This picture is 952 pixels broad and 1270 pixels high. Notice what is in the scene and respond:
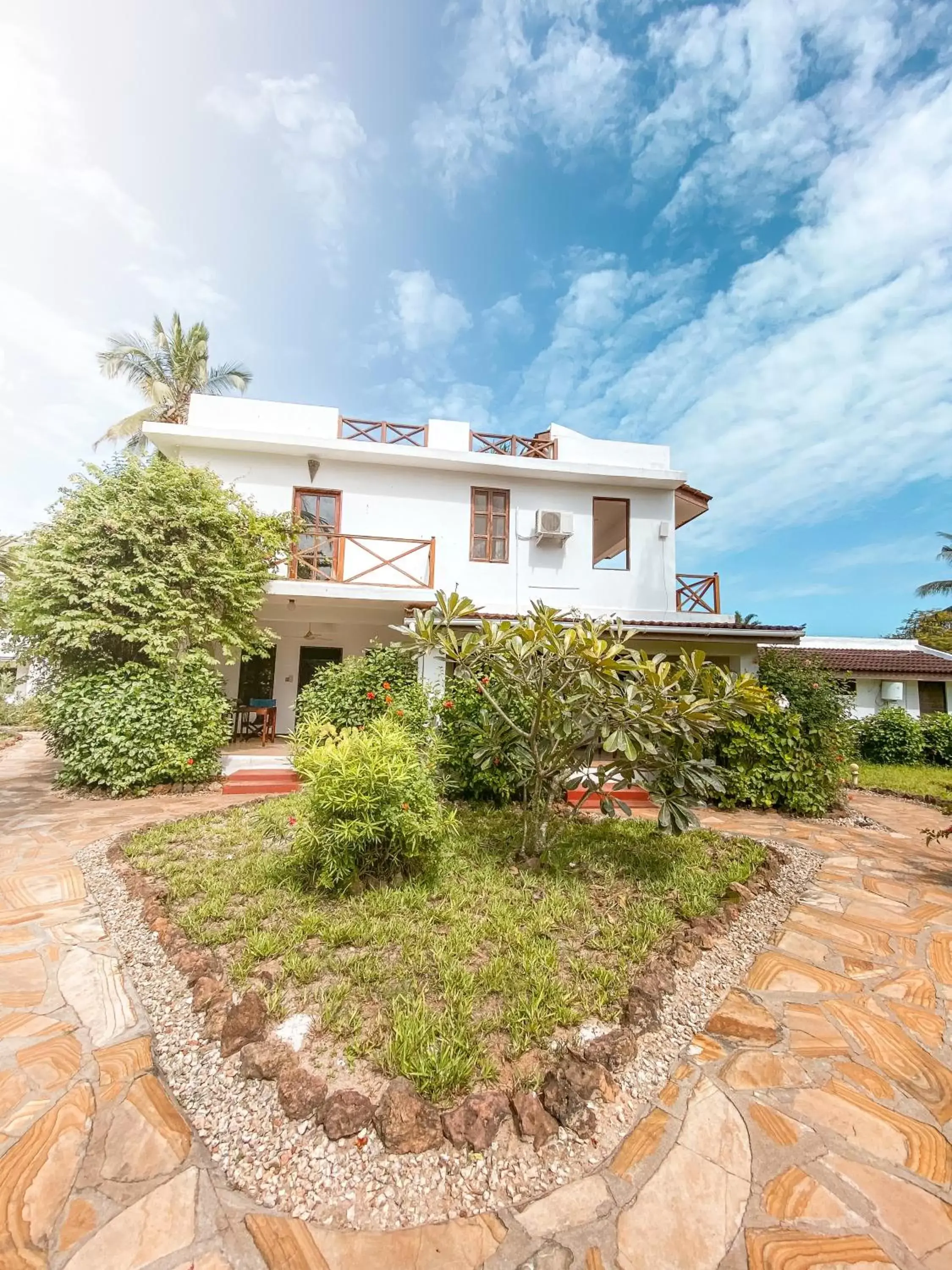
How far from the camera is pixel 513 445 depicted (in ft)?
37.3

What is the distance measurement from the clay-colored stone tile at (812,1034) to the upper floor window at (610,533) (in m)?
8.99

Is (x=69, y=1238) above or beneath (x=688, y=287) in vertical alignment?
beneath

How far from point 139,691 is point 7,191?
287 inches

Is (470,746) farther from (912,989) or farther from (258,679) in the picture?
(258,679)

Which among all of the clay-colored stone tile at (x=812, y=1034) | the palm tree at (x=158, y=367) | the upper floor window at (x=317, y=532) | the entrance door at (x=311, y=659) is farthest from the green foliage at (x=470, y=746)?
the palm tree at (x=158, y=367)

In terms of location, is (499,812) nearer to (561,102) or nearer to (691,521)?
(691,521)

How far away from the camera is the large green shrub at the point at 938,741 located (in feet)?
38.5

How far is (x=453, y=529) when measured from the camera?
1054cm

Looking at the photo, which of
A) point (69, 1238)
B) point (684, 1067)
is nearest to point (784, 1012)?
point (684, 1067)

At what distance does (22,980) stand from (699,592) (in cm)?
1138

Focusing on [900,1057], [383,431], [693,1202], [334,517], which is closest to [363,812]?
[693,1202]

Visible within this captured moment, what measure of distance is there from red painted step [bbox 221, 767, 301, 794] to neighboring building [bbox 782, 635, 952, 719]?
1357cm

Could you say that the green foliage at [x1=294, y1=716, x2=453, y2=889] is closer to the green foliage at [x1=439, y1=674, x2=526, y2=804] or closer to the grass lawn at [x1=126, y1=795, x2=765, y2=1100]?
the grass lawn at [x1=126, y1=795, x2=765, y2=1100]

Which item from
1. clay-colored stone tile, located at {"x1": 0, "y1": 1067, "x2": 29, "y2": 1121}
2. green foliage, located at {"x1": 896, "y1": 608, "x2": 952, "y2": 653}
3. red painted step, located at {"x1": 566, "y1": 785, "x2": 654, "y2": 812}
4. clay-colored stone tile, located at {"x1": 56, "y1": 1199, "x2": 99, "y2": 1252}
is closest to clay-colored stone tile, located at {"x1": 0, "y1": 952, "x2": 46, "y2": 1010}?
clay-colored stone tile, located at {"x1": 0, "y1": 1067, "x2": 29, "y2": 1121}
